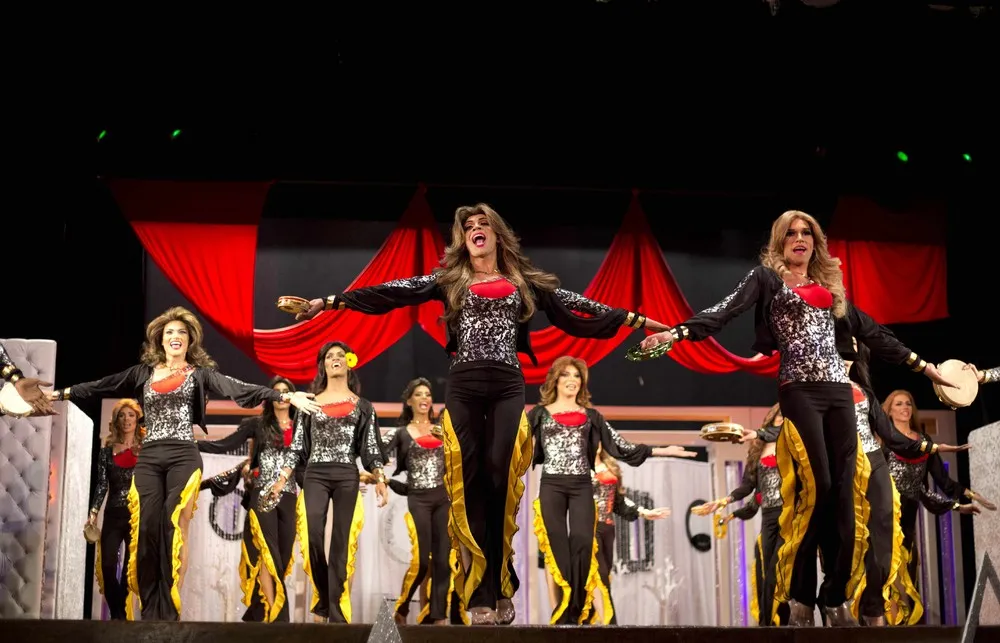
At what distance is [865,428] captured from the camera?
22.6 ft

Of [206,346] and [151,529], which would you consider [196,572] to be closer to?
[206,346]

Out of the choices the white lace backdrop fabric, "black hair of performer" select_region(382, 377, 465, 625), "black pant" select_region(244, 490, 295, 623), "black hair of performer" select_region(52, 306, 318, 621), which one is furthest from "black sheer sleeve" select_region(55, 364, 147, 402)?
the white lace backdrop fabric

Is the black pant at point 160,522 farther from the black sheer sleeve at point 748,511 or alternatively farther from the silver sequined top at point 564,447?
the black sheer sleeve at point 748,511

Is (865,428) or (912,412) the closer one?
(865,428)

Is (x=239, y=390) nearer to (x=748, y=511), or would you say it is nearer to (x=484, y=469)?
(x=484, y=469)

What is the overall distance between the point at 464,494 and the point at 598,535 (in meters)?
4.17

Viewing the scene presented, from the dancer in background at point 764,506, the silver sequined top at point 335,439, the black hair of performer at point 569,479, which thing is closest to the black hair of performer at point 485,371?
the silver sequined top at point 335,439

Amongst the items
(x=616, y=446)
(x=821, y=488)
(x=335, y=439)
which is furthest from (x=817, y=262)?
(x=335, y=439)

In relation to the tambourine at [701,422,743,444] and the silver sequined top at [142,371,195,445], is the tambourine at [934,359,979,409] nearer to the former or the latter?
the tambourine at [701,422,743,444]

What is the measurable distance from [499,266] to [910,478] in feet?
13.6

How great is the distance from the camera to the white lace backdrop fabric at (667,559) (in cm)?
1024

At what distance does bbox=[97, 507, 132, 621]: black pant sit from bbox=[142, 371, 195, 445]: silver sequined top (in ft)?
3.97

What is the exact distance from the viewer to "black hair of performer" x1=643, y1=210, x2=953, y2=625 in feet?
15.8

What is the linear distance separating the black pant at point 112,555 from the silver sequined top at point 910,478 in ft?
16.4
